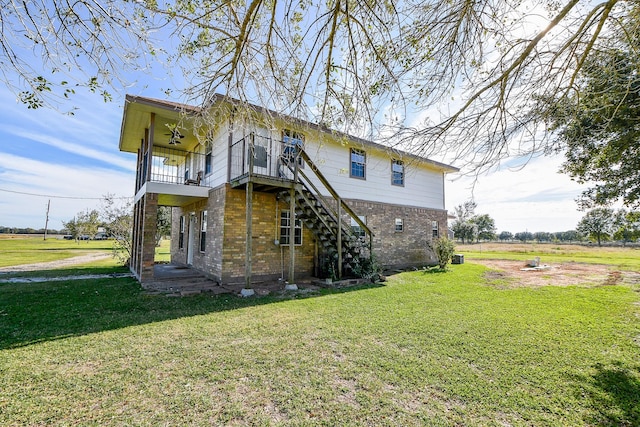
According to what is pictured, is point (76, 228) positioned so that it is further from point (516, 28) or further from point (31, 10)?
point (516, 28)

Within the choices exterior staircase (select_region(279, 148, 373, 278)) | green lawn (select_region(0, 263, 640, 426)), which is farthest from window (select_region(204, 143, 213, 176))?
green lawn (select_region(0, 263, 640, 426))

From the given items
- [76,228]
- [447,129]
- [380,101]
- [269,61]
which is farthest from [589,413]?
[76,228]

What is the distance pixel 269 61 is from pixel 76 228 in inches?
1825

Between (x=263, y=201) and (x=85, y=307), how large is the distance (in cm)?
534

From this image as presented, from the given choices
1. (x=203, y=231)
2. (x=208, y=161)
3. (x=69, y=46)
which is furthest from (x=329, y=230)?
(x=69, y=46)

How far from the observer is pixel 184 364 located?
3768 millimetres

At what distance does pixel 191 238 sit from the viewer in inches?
479

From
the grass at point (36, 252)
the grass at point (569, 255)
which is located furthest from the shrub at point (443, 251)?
the grass at point (36, 252)

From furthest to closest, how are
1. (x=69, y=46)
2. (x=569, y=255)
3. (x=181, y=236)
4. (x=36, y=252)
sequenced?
(x=569, y=255), (x=36, y=252), (x=181, y=236), (x=69, y=46)

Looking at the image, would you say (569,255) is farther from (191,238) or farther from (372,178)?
(191,238)

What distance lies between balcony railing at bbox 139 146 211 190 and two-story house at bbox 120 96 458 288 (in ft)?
0.19

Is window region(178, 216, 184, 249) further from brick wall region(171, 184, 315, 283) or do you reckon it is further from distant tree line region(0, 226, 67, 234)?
distant tree line region(0, 226, 67, 234)

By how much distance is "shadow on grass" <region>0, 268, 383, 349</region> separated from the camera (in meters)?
5.02

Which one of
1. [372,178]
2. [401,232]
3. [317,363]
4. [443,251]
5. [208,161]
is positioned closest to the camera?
[317,363]
